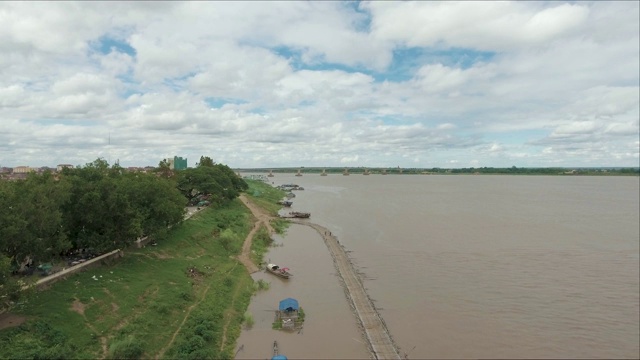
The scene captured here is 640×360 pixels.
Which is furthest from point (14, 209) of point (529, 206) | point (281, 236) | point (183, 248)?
point (529, 206)

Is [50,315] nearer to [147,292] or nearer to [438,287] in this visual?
[147,292]

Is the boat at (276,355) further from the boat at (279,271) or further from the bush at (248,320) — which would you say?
the boat at (279,271)

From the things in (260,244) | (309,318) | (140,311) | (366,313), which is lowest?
(309,318)

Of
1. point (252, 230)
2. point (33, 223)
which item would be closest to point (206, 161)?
point (252, 230)

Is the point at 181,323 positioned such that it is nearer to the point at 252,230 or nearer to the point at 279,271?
the point at 279,271

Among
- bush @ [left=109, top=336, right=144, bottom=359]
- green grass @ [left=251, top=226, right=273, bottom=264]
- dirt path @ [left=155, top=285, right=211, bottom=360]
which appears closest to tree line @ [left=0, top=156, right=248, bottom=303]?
bush @ [left=109, top=336, right=144, bottom=359]

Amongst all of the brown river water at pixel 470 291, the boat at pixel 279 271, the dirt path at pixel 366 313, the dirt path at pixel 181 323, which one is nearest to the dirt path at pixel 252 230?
the boat at pixel 279 271
